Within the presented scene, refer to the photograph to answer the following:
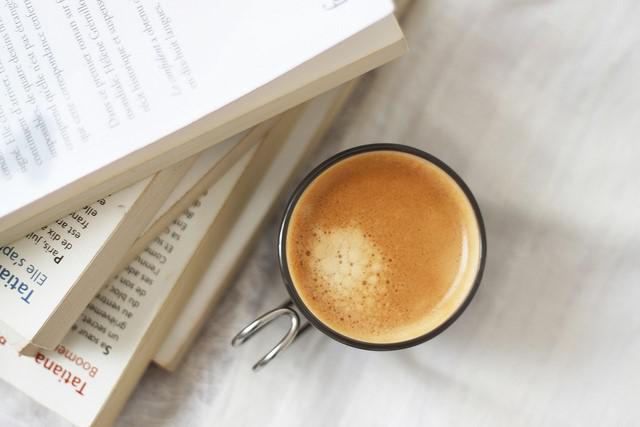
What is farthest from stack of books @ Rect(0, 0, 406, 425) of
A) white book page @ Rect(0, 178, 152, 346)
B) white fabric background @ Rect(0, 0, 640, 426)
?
white fabric background @ Rect(0, 0, 640, 426)

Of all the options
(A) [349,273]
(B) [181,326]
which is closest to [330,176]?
(A) [349,273]

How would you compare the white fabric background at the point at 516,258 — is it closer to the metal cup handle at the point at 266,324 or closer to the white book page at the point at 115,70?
the metal cup handle at the point at 266,324

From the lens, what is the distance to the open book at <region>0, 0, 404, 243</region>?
1.33 ft

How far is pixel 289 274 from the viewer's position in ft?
1.63

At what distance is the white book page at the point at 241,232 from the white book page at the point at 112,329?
0.14 ft

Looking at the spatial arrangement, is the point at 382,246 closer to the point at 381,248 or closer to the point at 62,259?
the point at 381,248

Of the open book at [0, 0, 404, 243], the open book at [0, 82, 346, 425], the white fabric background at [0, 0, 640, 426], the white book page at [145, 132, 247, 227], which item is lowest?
the white fabric background at [0, 0, 640, 426]

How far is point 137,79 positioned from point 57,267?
5.6 inches

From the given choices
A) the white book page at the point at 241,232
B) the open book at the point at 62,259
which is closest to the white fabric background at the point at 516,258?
the white book page at the point at 241,232

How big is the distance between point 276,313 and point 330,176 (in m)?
0.11

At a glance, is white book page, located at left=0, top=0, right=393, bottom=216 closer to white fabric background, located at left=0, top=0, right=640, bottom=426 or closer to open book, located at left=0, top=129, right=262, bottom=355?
open book, located at left=0, top=129, right=262, bottom=355

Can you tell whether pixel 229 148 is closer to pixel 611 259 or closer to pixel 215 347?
pixel 215 347

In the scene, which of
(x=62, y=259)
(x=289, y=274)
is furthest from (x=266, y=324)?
(x=62, y=259)

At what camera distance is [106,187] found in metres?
0.45
